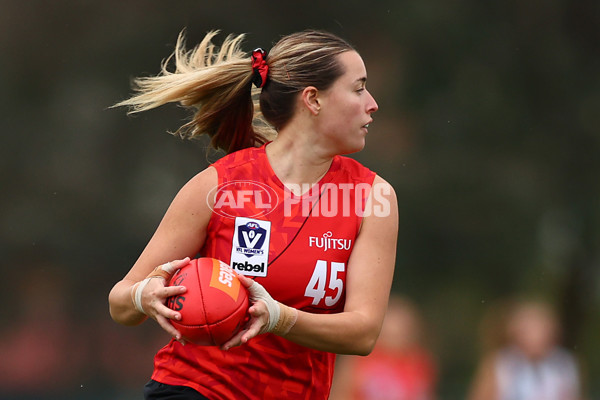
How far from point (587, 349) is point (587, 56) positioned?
9.92 ft

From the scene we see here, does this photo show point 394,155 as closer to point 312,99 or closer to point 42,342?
point 42,342

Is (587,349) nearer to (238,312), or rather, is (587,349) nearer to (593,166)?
(593,166)

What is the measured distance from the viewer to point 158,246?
299 cm

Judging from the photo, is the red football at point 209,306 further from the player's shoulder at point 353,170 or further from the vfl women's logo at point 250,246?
the player's shoulder at point 353,170

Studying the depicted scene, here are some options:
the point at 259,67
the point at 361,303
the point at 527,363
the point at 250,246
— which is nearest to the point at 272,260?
the point at 250,246

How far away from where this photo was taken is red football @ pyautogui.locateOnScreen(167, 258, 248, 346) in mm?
2596

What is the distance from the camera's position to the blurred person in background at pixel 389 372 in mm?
6383

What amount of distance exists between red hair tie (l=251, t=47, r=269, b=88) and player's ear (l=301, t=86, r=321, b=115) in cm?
22

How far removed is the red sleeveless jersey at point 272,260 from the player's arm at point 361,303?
0.18 ft

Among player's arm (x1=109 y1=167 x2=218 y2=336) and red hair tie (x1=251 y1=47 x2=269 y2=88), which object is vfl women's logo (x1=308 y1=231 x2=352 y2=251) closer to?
player's arm (x1=109 y1=167 x2=218 y2=336)

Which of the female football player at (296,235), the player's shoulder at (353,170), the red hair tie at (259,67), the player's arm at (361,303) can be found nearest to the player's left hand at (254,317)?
the player's arm at (361,303)

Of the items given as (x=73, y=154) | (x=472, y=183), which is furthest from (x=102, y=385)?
(x=472, y=183)

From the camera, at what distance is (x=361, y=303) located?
2.94 metres

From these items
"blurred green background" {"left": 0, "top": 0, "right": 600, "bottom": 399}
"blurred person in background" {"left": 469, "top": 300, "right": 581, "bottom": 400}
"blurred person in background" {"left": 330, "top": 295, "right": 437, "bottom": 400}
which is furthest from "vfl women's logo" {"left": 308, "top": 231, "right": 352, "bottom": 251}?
"blurred green background" {"left": 0, "top": 0, "right": 600, "bottom": 399}
